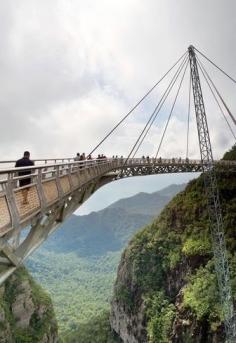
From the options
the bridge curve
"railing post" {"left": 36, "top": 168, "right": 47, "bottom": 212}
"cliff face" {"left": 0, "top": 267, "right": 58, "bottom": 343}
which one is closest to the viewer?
the bridge curve

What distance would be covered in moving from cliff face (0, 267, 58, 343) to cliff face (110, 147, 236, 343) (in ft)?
49.9

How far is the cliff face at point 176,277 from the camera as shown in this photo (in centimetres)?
5641

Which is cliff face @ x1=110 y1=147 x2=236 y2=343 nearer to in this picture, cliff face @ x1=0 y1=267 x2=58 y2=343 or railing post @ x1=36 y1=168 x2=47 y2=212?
cliff face @ x1=0 y1=267 x2=58 y2=343

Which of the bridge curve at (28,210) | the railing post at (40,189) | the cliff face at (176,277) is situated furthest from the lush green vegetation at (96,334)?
the railing post at (40,189)

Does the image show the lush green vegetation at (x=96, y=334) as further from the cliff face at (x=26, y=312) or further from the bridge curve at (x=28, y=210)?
the bridge curve at (x=28, y=210)

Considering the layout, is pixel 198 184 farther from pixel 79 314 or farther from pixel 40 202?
pixel 79 314

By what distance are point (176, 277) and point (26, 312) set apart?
29.7m

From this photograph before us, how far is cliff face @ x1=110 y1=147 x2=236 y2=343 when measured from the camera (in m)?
56.4

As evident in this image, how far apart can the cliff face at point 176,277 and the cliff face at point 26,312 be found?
15219 millimetres

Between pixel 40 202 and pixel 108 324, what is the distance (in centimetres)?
10209

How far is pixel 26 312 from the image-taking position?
265 feet

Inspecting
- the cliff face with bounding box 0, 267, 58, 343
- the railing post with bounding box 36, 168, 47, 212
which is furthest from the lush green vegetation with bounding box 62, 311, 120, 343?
the railing post with bounding box 36, 168, 47, 212

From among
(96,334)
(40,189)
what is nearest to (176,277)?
(96,334)

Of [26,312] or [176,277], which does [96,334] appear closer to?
[26,312]
